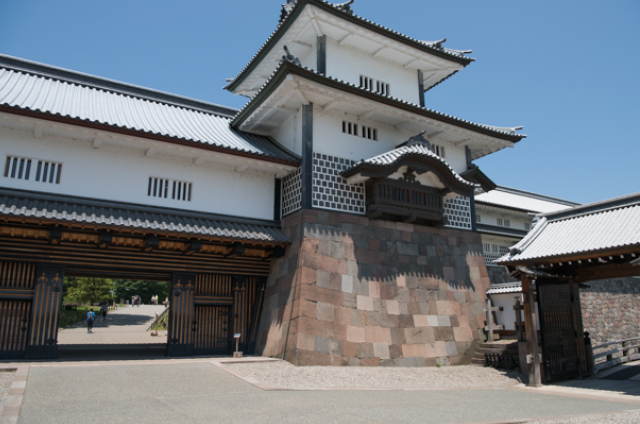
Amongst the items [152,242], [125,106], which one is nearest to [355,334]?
[152,242]

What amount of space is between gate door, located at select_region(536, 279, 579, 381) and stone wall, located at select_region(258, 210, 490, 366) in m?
3.35

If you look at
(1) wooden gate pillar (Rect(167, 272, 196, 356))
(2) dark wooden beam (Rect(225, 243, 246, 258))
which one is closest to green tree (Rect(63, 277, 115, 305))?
(1) wooden gate pillar (Rect(167, 272, 196, 356))

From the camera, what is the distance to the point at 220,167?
15.9 meters

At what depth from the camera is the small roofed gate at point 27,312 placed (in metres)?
12.9

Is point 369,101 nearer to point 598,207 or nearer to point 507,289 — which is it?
point 598,207

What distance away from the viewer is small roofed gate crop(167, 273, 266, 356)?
49.6 feet

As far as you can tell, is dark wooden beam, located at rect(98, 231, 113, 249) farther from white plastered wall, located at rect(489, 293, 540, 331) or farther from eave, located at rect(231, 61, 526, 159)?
white plastered wall, located at rect(489, 293, 540, 331)

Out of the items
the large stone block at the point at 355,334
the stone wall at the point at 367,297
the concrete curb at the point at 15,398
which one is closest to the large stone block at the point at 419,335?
the stone wall at the point at 367,297

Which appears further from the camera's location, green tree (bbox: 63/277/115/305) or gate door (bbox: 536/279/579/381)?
green tree (bbox: 63/277/115/305)

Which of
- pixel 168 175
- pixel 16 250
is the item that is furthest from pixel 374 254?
pixel 16 250

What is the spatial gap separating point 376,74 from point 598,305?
58.0 feet

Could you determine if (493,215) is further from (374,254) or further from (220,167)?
(220,167)

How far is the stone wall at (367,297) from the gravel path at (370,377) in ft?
2.33

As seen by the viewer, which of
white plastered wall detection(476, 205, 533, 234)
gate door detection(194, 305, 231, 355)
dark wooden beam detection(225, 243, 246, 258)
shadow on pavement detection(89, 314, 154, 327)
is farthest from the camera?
shadow on pavement detection(89, 314, 154, 327)
